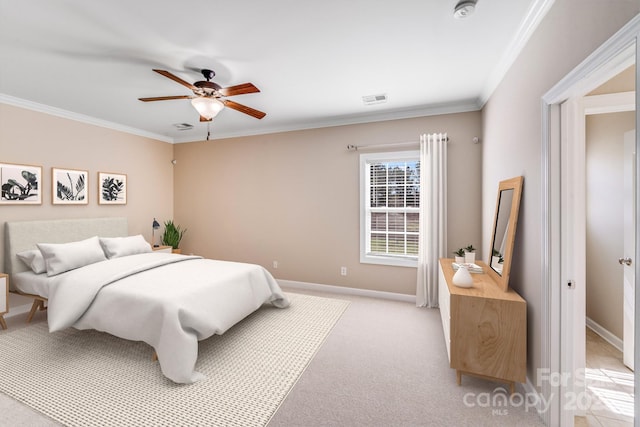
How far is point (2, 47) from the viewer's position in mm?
2115

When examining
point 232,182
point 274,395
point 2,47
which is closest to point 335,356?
point 274,395

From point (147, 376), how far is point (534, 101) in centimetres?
348

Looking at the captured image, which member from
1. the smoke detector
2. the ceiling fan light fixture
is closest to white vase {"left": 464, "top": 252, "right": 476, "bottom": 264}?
the smoke detector

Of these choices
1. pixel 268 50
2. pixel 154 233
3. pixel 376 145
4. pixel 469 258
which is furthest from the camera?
pixel 154 233

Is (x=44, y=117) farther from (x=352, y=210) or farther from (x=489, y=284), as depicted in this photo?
(x=489, y=284)

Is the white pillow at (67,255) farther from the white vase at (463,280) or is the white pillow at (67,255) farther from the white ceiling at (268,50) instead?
the white vase at (463,280)

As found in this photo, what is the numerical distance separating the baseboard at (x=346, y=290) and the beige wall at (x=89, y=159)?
→ 2.75m

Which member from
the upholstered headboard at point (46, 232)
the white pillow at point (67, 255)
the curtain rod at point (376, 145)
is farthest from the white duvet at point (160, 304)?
the curtain rod at point (376, 145)

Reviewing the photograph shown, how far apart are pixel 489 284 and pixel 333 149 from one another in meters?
2.69

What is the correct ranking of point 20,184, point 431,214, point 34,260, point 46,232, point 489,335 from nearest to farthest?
point 489,335 < point 34,260 < point 20,184 < point 46,232 < point 431,214

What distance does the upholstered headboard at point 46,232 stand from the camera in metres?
3.08

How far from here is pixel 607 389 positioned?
74.3 inches

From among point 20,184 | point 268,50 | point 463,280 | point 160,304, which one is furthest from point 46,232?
point 463,280

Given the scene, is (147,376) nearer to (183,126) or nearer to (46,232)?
(46,232)
